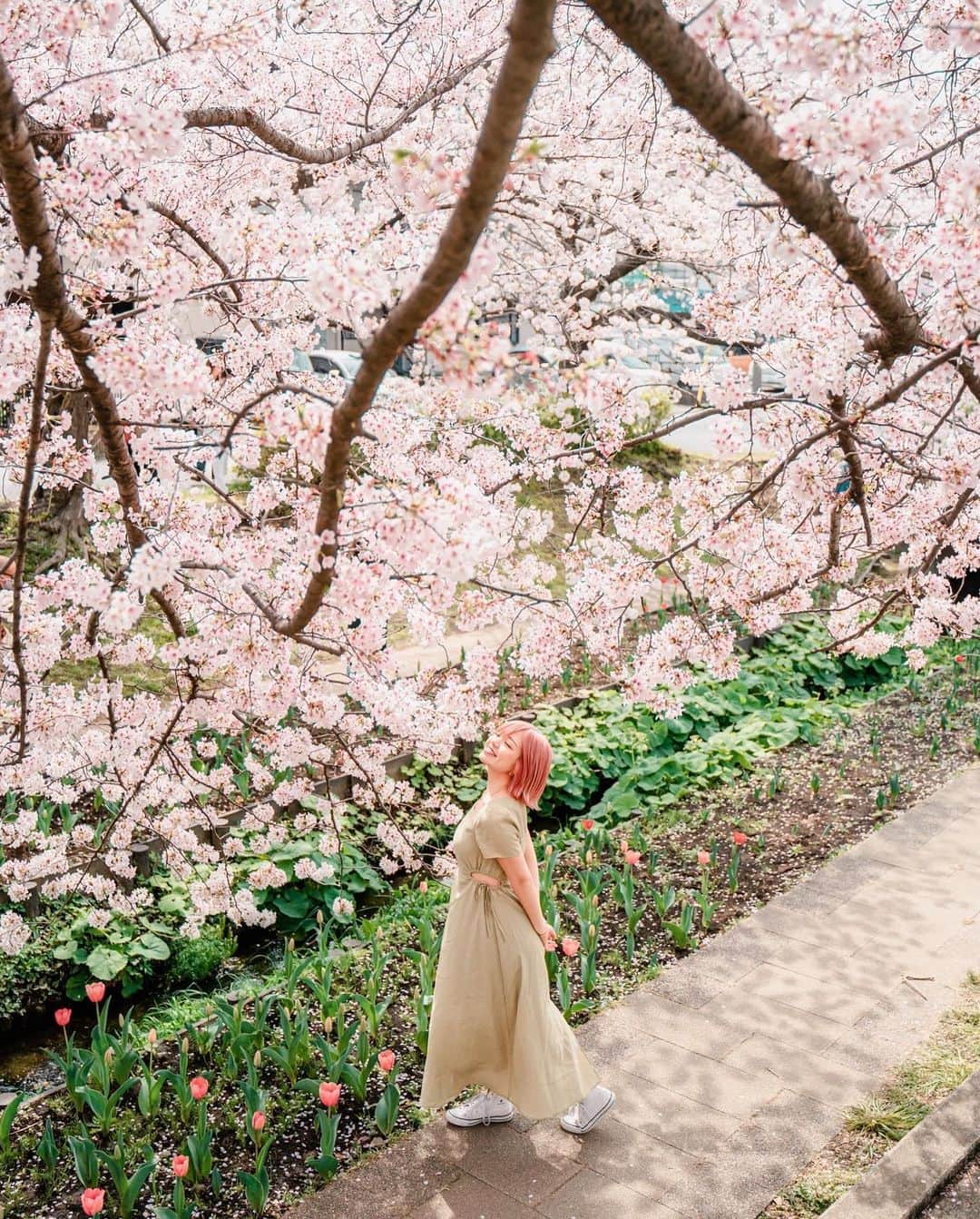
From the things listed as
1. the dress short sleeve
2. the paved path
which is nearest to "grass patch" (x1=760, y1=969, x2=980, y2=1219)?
the paved path

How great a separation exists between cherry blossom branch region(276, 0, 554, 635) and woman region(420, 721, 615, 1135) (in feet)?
5.67

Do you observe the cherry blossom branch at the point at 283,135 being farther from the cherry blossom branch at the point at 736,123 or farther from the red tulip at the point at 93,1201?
the red tulip at the point at 93,1201

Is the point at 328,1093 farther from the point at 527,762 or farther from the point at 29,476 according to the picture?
the point at 29,476

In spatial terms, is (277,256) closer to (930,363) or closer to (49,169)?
(49,169)

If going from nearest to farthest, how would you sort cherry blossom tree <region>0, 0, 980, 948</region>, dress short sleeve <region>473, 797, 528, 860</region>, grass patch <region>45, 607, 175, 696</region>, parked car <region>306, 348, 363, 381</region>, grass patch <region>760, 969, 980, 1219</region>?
cherry blossom tree <region>0, 0, 980, 948</region>
grass patch <region>760, 969, 980, 1219</region>
dress short sleeve <region>473, 797, 528, 860</region>
grass patch <region>45, 607, 175, 696</region>
parked car <region>306, 348, 363, 381</region>

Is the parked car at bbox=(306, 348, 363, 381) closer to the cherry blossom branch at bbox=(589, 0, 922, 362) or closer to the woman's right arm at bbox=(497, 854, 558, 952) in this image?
the woman's right arm at bbox=(497, 854, 558, 952)

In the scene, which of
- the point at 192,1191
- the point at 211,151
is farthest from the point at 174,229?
the point at 192,1191

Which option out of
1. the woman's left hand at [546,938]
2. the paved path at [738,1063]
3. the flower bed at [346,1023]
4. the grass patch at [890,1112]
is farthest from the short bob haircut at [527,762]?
the grass patch at [890,1112]

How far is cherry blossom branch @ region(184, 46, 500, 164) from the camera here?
16.6 ft

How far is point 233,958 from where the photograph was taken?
5703 mm

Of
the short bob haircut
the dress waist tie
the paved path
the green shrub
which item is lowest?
the paved path

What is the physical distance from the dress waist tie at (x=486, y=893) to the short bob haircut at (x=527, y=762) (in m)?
0.29

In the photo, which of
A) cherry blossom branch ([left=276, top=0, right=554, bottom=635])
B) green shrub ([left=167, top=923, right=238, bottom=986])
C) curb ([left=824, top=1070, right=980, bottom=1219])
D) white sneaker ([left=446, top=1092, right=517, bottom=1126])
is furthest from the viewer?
green shrub ([left=167, top=923, right=238, bottom=986])

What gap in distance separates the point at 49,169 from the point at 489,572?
393 centimetres
